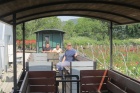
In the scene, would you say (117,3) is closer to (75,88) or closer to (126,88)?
(126,88)

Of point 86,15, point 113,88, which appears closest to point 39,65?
point 86,15

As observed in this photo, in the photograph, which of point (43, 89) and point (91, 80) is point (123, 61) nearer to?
point (91, 80)

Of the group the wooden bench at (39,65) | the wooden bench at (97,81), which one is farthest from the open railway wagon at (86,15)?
the wooden bench at (39,65)

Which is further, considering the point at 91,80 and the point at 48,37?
the point at 48,37

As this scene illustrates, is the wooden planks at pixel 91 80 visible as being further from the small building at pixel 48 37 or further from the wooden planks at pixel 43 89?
the small building at pixel 48 37

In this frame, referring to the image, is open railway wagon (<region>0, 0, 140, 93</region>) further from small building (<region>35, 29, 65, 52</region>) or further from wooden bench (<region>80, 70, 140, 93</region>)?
small building (<region>35, 29, 65, 52</region>)

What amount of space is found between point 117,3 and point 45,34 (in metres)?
12.0

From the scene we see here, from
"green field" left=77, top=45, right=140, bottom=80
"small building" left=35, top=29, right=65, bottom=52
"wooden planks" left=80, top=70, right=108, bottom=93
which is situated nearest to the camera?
"wooden planks" left=80, top=70, right=108, bottom=93

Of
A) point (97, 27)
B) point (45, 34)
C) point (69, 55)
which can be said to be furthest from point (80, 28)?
point (69, 55)

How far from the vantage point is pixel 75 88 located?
709cm

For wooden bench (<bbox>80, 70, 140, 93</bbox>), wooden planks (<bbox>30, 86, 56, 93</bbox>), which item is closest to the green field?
wooden bench (<bbox>80, 70, 140, 93</bbox>)

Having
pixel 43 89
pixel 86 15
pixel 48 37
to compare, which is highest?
pixel 86 15

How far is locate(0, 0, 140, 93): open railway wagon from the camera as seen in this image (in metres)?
5.19

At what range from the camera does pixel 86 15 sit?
7.27 metres
